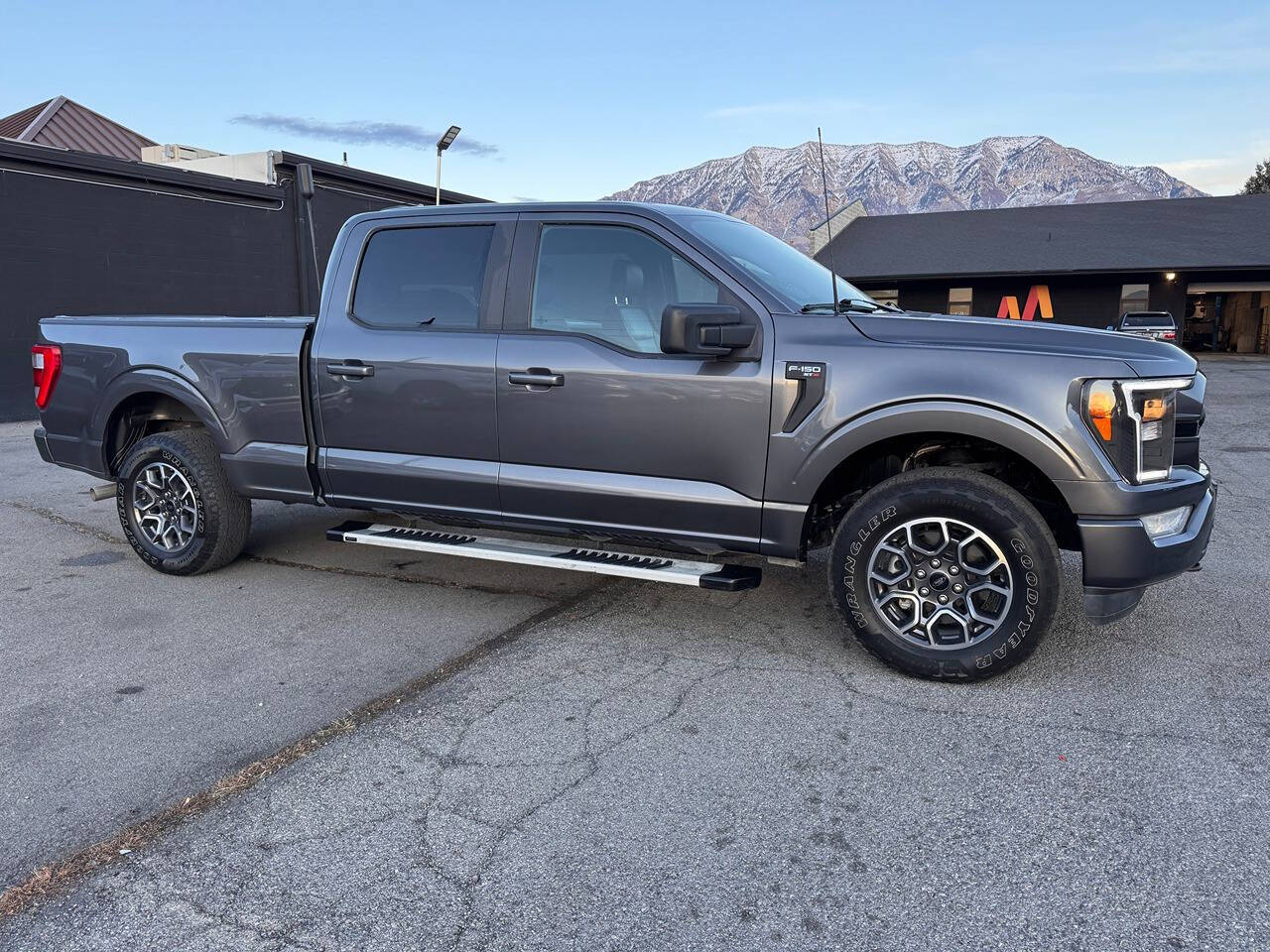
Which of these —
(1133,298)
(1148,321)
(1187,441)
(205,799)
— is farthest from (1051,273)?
(205,799)

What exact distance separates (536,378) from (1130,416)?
98.9 inches

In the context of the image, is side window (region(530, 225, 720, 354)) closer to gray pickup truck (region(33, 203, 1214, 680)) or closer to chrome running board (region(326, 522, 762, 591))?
gray pickup truck (region(33, 203, 1214, 680))

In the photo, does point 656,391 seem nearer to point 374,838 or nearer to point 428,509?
point 428,509

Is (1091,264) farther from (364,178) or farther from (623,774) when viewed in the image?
(623,774)

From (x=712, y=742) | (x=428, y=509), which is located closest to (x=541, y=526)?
(x=428, y=509)

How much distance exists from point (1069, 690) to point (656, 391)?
2.12 metres

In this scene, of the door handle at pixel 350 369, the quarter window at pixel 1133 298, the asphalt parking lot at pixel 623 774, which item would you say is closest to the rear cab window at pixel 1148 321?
the quarter window at pixel 1133 298

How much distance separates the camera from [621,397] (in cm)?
427

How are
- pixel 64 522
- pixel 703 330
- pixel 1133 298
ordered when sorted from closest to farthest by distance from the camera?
pixel 703 330
pixel 64 522
pixel 1133 298

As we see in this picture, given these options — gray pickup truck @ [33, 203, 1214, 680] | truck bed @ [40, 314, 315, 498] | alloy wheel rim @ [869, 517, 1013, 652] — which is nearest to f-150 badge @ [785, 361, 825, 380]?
gray pickup truck @ [33, 203, 1214, 680]

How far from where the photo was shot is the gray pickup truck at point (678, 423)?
3.74 meters

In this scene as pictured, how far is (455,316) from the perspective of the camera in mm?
4773

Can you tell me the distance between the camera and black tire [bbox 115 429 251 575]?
17.8ft

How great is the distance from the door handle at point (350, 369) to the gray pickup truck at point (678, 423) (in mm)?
13
